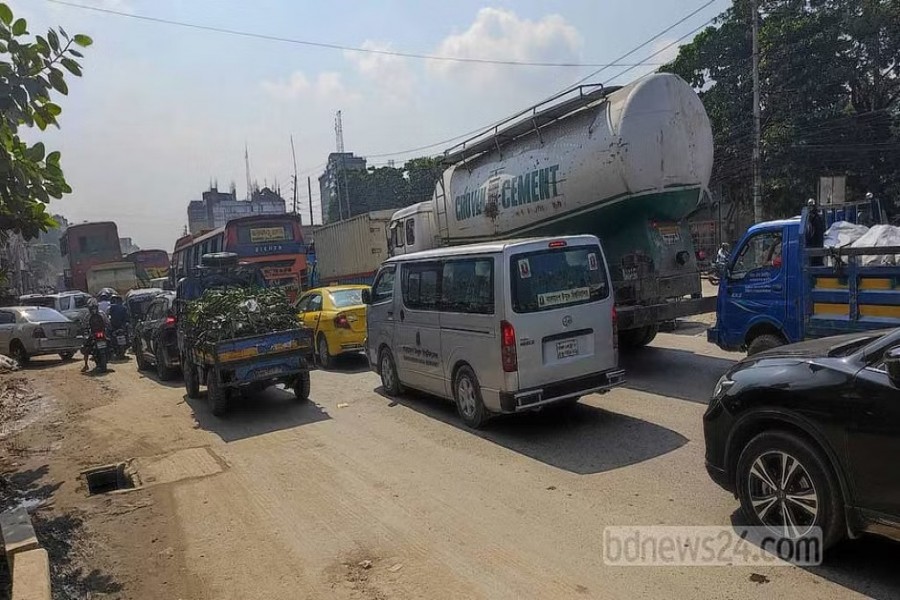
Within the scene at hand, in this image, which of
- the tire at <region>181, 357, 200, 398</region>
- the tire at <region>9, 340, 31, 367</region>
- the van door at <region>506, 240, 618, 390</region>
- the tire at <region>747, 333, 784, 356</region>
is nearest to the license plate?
the van door at <region>506, 240, 618, 390</region>

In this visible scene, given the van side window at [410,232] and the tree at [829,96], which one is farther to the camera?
the tree at [829,96]

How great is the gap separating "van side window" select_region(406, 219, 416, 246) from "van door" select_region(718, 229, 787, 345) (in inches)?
345

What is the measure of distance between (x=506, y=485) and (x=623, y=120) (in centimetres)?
608

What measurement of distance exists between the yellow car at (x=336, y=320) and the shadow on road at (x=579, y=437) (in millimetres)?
4329

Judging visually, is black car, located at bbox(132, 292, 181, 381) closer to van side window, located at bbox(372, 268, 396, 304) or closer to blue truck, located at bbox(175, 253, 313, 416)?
blue truck, located at bbox(175, 253, 313, 416)

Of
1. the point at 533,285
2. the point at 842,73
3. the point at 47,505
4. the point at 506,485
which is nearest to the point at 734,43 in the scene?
the point at 842,73

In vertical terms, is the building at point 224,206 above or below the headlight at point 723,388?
above

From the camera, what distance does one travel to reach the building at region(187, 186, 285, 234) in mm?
83875

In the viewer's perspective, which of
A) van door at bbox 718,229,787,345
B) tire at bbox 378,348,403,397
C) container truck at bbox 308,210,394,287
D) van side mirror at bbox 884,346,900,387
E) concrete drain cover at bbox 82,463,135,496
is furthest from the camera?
container truck at bbox 308,210,394,287

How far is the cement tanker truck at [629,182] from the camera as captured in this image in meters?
9.14

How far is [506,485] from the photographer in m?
5.31

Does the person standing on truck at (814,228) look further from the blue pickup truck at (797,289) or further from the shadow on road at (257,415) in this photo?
the shadow on road at (257,415)

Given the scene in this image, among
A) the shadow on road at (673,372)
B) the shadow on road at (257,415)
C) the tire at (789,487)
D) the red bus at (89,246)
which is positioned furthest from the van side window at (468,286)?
the red bus at (89,246)

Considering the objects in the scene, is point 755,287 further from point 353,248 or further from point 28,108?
point 353,248
